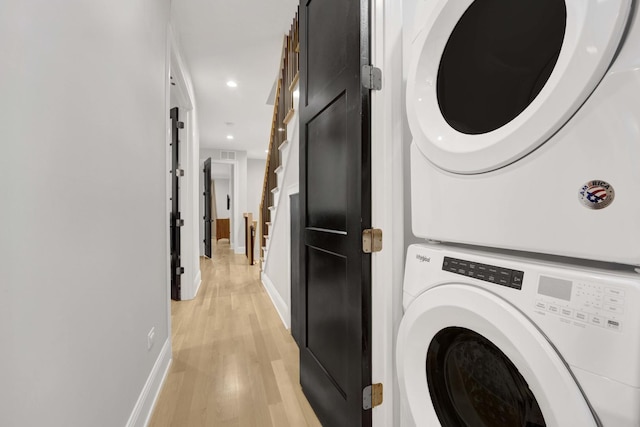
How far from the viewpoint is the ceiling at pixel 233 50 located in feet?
7.66

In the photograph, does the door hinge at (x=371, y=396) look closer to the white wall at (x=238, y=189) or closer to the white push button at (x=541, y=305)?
the white push button at (x=541, y=305)

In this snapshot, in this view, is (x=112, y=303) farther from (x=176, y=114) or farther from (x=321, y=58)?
(x=176, y=114)

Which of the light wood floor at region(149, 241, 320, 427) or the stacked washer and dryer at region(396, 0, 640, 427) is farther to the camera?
the light wood floor at region(149, 241, 320, 427)

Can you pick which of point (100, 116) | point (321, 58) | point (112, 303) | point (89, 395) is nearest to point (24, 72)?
point (100, 116)

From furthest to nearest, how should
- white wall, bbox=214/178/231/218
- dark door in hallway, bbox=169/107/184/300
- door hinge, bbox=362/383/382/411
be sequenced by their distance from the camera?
white wall, bbox=214/178/231/218
dark door in hallway, bbox=169/107/184/300
door hinge, bbox=362/383/382/411

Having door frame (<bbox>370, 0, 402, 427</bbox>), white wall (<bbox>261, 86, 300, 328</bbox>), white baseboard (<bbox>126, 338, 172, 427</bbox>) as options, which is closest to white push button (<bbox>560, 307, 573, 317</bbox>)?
door frame (<bbox>370, 0, 402, 427</bbox>)

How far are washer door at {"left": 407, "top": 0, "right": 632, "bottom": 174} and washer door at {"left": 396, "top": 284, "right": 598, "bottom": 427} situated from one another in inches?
13.2

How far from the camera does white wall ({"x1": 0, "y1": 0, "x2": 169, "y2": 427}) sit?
0.58 meters

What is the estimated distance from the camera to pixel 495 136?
2.02ft

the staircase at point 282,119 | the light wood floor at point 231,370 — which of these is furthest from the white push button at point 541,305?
the staircase at point 282,119

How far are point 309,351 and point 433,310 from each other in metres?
1.07

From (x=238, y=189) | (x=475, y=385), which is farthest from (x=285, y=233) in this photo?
(x=238, y=189)

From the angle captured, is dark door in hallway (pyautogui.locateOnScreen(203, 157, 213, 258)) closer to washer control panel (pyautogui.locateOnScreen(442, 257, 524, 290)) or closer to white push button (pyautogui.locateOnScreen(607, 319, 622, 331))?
washer control panel (pyautogui.locateOnScreen(442, 257, 524, 290))

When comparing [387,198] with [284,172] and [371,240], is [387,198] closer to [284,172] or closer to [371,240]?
[371,240]
